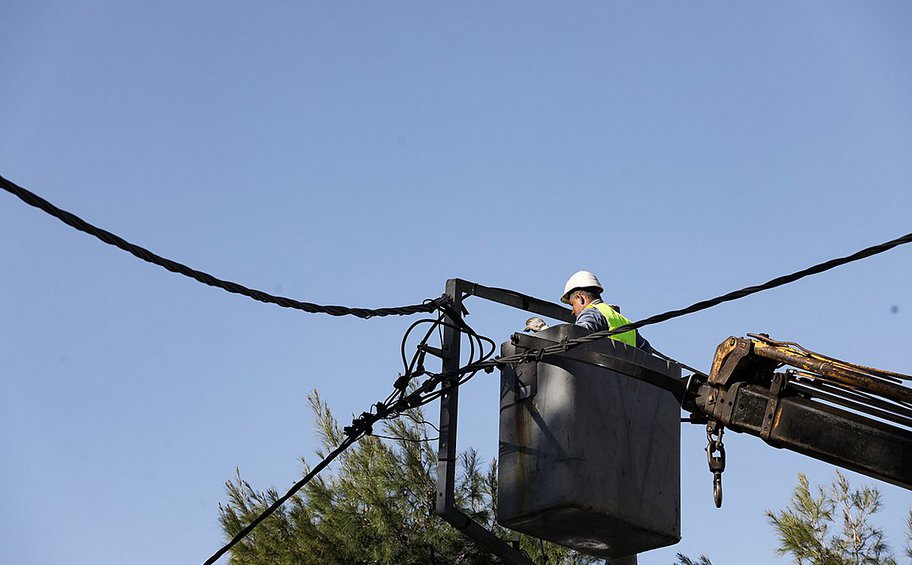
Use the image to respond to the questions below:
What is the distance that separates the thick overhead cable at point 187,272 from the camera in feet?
15.2

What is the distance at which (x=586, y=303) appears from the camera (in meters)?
8.27

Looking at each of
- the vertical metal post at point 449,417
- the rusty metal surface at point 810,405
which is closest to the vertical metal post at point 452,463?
the vertical metal post at point 449,417

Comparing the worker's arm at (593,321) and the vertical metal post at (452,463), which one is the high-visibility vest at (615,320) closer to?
the worker's arm at (593,321)

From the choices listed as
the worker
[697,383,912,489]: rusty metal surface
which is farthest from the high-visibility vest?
[697,383,912,489]: rusty metal surface

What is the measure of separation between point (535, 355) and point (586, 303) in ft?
4.77

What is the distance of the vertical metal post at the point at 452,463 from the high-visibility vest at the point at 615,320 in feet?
2.72

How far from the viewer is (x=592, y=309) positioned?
752cm

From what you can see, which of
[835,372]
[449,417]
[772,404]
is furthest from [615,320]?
[835,372]

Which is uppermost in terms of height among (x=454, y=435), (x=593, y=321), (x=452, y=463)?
(x=593, y=321)

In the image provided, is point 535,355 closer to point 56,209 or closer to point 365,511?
point 56,209

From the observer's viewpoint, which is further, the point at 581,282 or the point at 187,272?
the point at 581,282

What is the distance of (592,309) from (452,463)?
1.21m

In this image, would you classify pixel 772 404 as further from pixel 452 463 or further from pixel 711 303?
pixel 452 463

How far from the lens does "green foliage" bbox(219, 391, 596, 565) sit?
11383mm
